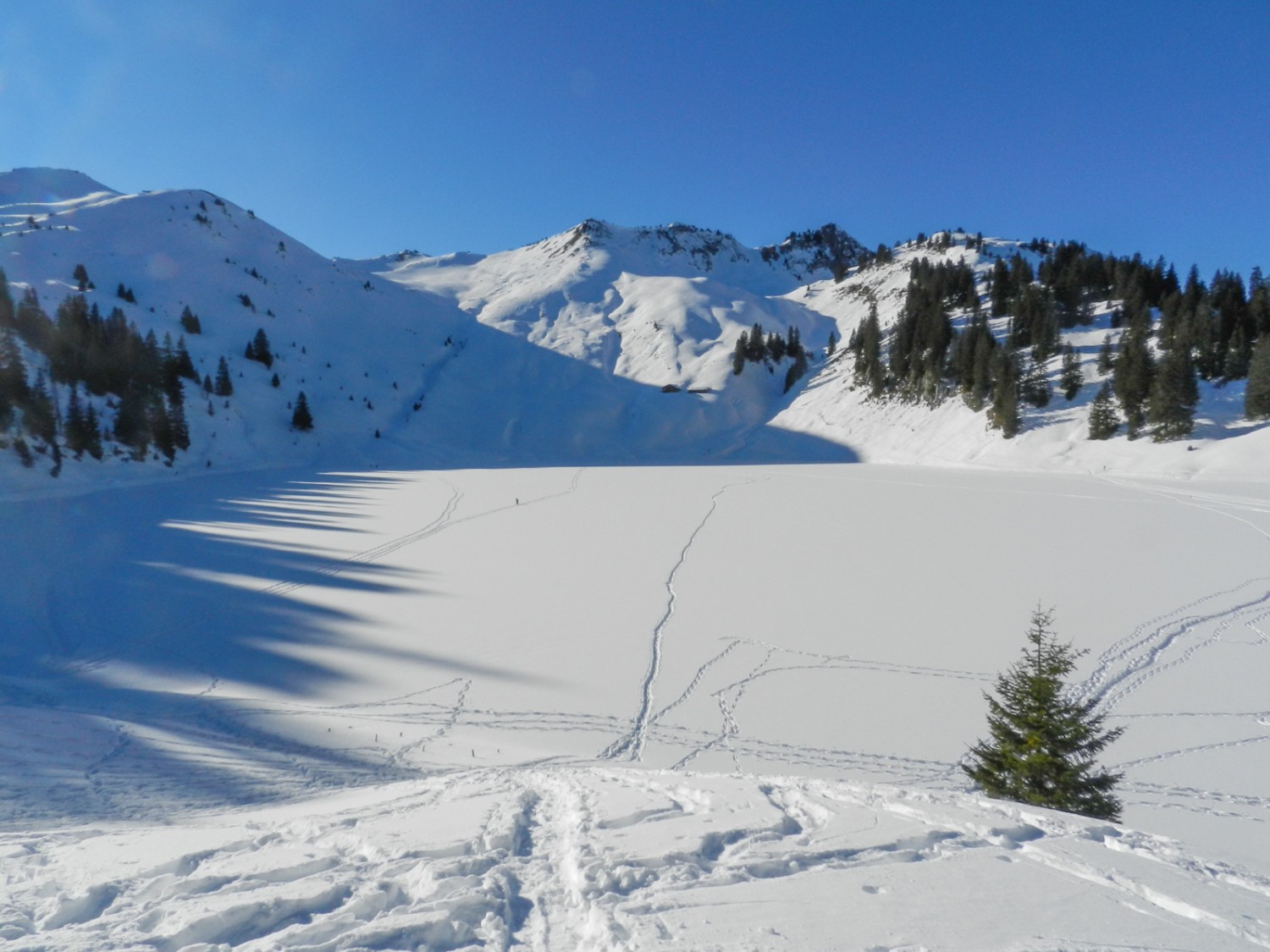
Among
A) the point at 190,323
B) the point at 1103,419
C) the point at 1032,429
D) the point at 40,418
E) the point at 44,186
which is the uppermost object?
the point at 44,186

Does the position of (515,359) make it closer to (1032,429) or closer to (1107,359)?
(1032,429)

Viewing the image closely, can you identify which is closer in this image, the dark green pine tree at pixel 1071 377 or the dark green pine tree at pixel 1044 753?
the dark green pine tree at pixel 1044 753

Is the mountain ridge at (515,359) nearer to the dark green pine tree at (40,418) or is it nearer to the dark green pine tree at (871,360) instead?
the dark green pine tree at (40,418)

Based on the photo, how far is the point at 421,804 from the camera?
578 cm

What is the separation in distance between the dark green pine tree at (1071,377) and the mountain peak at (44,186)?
160380mm

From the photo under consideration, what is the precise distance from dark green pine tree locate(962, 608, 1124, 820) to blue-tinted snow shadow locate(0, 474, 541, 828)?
792cm

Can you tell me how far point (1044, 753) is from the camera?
6980 mm

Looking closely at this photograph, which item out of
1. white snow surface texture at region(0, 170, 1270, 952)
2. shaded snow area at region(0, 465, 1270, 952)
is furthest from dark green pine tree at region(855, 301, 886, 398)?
shaded snow area at region(0, 465, 1270, 952)

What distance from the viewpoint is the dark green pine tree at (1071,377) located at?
141ft

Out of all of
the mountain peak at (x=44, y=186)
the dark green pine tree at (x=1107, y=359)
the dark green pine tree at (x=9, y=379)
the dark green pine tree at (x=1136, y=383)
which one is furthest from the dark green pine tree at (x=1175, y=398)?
the mountain peak at (x=44, y=186)

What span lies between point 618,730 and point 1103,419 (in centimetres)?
4392

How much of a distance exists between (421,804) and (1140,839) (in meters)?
6.54

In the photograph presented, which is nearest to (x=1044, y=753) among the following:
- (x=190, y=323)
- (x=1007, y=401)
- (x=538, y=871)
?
(x=538, y=871)

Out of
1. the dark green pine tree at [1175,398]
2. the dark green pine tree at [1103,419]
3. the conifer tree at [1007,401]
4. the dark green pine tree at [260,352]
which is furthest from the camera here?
the dark green pine tree at [260,352]
